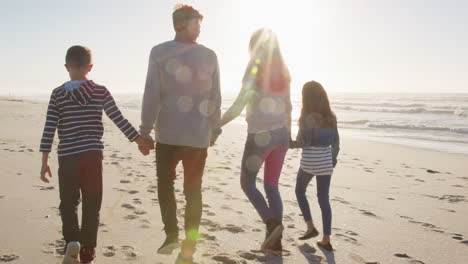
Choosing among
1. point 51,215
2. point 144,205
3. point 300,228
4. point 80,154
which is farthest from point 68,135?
point 300,228

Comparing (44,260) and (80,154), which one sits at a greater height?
(80,154)

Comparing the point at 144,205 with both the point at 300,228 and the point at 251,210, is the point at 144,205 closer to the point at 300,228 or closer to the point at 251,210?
the point at 251,210

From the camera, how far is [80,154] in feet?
9.23

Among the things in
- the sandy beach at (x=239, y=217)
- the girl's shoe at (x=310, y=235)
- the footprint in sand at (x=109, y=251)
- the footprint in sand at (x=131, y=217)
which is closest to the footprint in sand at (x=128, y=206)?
the sandy beach at (x=239, y=217)

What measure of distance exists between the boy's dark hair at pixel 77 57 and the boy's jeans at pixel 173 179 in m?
0.87

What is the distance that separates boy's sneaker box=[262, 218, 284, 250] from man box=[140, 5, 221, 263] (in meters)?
0.71

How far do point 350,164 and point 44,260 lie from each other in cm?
791

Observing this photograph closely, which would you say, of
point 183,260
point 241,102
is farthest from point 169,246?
point 241,102

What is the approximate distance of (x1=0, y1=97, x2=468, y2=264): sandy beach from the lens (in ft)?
11.6

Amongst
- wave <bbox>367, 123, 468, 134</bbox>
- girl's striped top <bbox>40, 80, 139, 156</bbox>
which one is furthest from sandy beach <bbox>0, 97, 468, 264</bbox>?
wave <bbox>367, 123, 468, 134</bbox>

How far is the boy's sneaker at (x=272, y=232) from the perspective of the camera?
3.52m

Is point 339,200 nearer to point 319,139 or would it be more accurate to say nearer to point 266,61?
point 319,139

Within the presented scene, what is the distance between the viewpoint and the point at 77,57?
2867 mm

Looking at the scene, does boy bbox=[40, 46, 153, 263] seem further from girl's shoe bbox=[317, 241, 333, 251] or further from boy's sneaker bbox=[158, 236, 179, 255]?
girl's shoe bbox=[317, 241, 333, 251]
